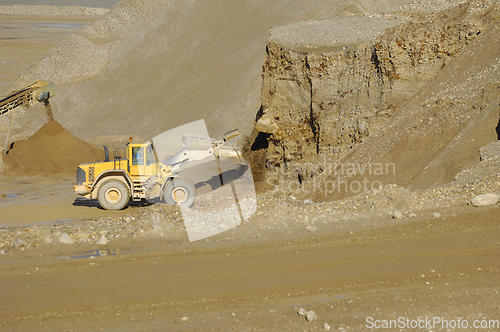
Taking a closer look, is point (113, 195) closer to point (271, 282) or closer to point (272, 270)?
point (272, 270)

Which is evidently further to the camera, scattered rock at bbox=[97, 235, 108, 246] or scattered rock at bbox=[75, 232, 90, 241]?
scattered rock at bbox=[75, 232, 90, 241]

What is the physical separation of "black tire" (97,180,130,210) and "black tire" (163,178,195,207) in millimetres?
1263

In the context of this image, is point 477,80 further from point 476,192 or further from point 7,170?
point 7,170

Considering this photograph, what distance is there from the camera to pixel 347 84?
17.2 metres

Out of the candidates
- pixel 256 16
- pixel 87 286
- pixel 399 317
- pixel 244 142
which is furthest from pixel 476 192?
pixel 256 16

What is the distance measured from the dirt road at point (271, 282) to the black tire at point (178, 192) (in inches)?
168

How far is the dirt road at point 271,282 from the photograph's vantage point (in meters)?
7.06

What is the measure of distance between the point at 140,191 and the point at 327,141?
715cm

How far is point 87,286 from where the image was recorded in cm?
821

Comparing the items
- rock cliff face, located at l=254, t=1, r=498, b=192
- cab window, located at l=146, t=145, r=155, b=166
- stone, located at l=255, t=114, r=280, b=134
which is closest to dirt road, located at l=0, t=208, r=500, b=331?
cab window, located at l=146, t=145, r=155, b=166

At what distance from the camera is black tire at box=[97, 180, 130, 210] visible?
14172 mm

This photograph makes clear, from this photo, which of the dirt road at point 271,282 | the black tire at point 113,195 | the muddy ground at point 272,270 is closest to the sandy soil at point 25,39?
the black tire at point 113,195

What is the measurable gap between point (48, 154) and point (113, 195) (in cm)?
927

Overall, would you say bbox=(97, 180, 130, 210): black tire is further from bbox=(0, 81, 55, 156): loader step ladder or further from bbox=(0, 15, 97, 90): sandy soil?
bbox=(0, 15, 97, 90): sandy soil
